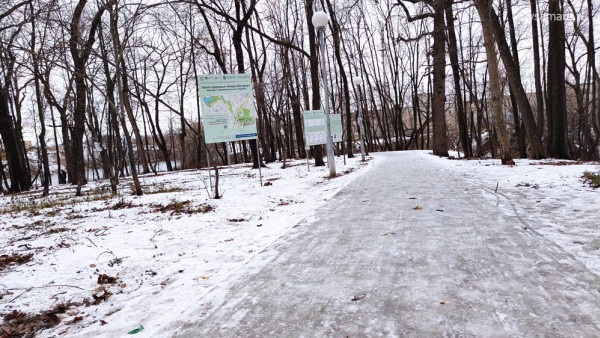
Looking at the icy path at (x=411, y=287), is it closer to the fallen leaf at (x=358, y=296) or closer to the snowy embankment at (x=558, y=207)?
the fallen leaf at (x=358, y=296)

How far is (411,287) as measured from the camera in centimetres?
227

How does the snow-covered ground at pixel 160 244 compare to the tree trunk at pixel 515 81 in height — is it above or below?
below

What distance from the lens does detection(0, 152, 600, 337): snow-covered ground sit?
100 inches

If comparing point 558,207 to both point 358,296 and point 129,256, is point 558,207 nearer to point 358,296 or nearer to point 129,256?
point 358,296

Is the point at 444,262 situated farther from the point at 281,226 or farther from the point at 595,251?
the point at 281,226

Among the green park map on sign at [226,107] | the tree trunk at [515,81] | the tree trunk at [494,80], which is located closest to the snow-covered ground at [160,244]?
the green park map on sign at [226,107]

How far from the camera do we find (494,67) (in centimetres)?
1030

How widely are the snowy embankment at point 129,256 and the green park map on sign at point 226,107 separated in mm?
2660

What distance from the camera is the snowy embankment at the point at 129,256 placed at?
2.49 m

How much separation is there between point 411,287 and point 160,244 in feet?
10.9

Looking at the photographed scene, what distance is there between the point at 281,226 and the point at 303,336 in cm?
286

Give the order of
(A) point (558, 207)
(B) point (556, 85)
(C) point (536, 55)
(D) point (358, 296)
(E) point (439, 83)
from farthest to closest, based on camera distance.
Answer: (E) point (439, 83) → (C) point (536, 55) → (B) point (556, 85) → (A) point (558, 207) → (D) point (358, 296)

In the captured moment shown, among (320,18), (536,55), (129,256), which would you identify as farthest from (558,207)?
(536,55)

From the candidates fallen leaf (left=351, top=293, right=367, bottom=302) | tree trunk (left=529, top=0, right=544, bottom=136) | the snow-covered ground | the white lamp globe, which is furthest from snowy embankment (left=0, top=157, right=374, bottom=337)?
tree trunk (left=529, top=0, right=544, bottom=136)
